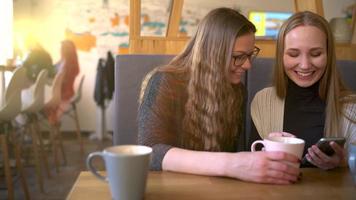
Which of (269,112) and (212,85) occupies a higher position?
(212,85)

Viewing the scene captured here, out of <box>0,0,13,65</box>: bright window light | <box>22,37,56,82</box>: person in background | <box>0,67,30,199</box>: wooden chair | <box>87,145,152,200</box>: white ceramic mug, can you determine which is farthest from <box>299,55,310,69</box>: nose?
<box>0,0,13,65</box>: bright window light

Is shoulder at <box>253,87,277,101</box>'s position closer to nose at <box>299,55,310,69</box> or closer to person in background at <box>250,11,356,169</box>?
person in background at <box>250,11,356,169</box>

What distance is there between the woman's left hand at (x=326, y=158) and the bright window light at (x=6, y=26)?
4.45m

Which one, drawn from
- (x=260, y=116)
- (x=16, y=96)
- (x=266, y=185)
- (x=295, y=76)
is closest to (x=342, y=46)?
(x=295, y=76)

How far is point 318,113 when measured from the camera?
4.18 feet

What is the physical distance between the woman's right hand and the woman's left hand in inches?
5.9

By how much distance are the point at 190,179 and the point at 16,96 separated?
6.67 feet

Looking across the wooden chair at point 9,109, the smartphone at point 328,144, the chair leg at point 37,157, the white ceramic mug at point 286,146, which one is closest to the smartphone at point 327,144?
the smartphone at point 328,144

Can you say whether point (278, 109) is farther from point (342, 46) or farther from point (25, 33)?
point (25, 33)

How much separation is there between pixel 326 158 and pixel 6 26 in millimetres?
4774

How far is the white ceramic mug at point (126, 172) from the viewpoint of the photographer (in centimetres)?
59

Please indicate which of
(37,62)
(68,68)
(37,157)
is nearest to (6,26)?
(37,62)

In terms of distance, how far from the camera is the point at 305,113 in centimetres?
128

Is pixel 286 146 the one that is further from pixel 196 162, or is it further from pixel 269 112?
pixel 269 112
